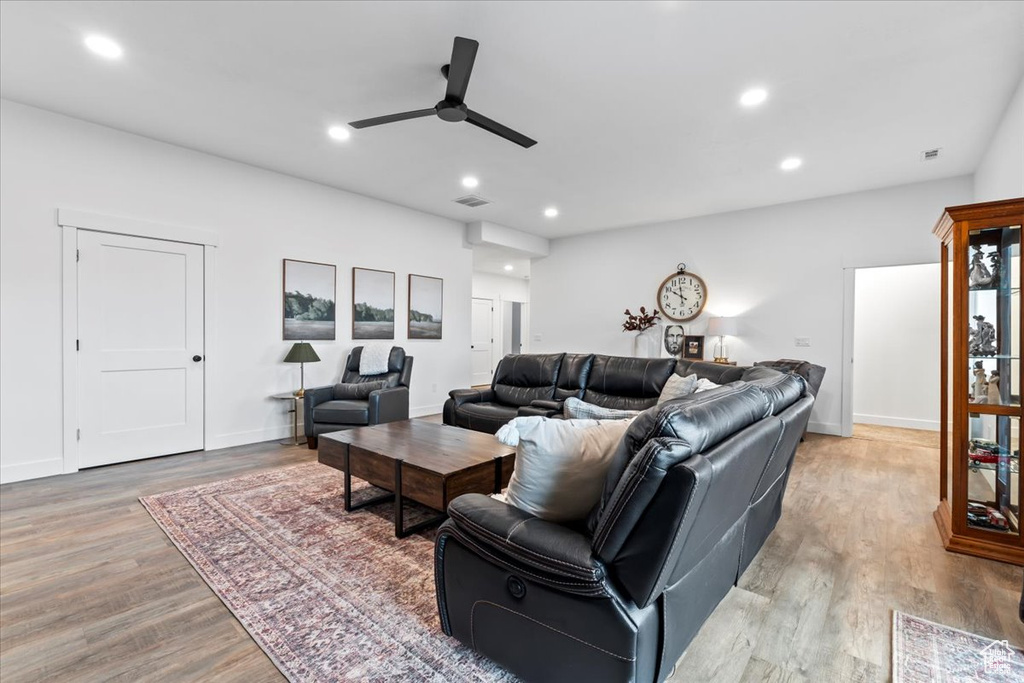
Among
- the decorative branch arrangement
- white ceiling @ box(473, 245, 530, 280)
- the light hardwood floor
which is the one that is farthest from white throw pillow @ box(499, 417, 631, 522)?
white ceiling @ box(473, 245, 530, 280)

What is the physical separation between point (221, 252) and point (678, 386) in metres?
4.37

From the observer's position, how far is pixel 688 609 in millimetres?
1440

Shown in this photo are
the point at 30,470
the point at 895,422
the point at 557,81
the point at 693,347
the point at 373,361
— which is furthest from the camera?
the point at 693,347

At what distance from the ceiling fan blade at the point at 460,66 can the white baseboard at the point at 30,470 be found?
411 centimetres

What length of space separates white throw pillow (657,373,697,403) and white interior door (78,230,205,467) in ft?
13.9

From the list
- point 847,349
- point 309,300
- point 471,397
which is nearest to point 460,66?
point 471,397

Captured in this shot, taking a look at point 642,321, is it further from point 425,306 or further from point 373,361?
point 373,361

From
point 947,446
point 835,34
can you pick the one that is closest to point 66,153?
point 835,34

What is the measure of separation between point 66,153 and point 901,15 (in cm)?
563

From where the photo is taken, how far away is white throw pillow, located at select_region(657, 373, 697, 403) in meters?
3.33

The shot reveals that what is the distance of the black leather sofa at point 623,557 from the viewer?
1113 millimetres

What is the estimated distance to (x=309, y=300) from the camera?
16.5 feet

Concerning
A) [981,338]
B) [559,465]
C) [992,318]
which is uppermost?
[992,318]

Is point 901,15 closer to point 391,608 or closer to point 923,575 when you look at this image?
point 923,575
